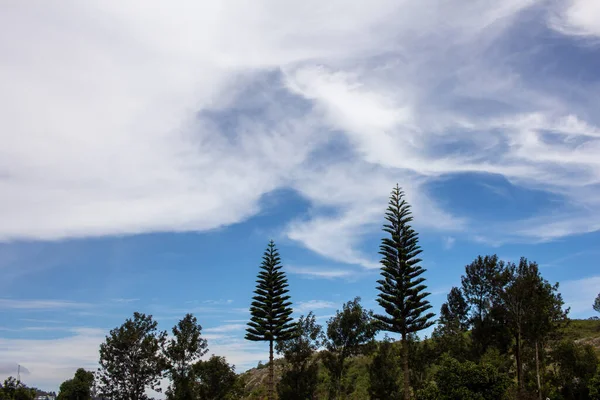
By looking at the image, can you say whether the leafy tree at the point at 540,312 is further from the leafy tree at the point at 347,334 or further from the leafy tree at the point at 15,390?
the leafy tree at the point at 15,390

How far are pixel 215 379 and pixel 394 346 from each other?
17.0 meters

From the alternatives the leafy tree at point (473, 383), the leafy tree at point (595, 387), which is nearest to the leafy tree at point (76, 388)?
the leafy tree at point (473, 383)

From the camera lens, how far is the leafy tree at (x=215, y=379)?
121ft

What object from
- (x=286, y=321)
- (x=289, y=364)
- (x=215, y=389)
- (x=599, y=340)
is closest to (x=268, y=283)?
(x=286, y=321)

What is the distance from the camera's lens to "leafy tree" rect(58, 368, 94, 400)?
79.1 metres

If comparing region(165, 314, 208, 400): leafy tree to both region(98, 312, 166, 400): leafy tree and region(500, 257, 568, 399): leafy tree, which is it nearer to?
region(98, 312, 166, 400): leafy tree

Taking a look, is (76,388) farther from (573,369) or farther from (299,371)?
(573,369)

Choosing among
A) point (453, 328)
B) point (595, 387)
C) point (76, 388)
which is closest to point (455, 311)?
point (453, 328)

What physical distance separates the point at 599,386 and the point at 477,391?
404 inches

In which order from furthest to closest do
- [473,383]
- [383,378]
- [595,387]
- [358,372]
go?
[358,372] < [383,378] < [595,387] < [473,383]

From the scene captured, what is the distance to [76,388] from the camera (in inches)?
3123

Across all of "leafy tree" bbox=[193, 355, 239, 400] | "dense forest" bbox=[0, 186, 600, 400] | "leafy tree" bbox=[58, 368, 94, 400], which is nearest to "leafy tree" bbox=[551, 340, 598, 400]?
"dense forest" bbox=[0, 186, 600, 400]

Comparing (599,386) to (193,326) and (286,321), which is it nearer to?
(286,321)

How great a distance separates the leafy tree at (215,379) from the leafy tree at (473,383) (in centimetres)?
1584
